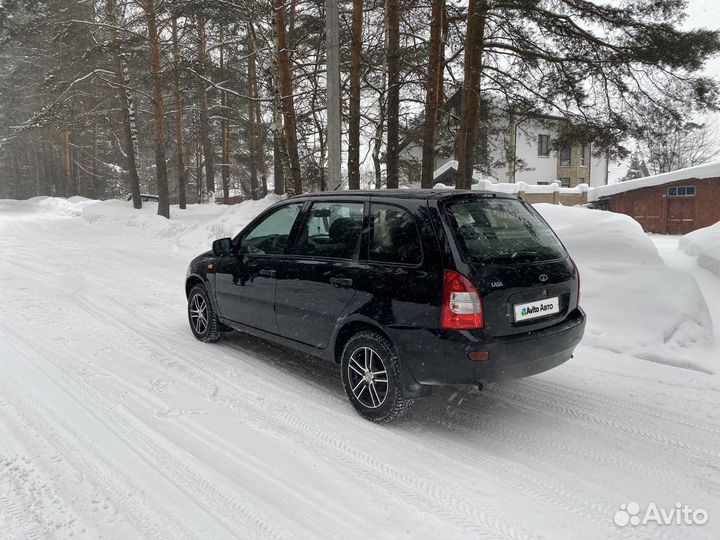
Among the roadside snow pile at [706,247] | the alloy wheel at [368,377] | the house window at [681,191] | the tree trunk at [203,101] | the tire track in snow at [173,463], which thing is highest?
the tree trunk at [203,101]

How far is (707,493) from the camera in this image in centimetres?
284

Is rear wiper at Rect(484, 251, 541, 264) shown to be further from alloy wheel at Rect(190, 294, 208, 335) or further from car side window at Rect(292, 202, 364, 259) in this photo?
alloy wheel at Rect(190, 294, 208, 335)

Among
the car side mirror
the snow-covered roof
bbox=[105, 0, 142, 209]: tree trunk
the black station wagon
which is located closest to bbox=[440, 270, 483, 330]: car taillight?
the black station wagon

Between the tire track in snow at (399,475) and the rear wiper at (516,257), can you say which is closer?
the tire track in snow at (399,475)

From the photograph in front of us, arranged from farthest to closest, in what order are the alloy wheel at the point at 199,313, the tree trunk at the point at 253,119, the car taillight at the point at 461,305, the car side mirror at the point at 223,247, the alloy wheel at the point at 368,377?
the tree trunk at the point at 253,119
the alloy wheel at the point at 199,313
the car side mirror at the point at 223,247
the alloy wheel at the point at 368,377
the car taillight at the point at 461,305

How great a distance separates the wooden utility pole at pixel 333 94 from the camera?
8.52 metres

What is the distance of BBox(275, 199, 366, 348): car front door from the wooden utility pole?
14.0ft

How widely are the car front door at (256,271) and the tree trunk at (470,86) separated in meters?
7.62

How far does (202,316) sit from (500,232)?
3533 mm

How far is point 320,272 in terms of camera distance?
4.06 meters

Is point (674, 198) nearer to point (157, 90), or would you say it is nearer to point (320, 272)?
point (157, 90)

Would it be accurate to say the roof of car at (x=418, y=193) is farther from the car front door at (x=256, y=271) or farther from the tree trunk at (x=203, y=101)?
the tree trunk at (x=203, y=101)

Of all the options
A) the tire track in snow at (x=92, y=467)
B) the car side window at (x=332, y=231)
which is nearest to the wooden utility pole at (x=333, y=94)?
the car side window at (x=332, y=231)

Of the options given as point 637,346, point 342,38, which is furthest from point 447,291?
point 342,38
